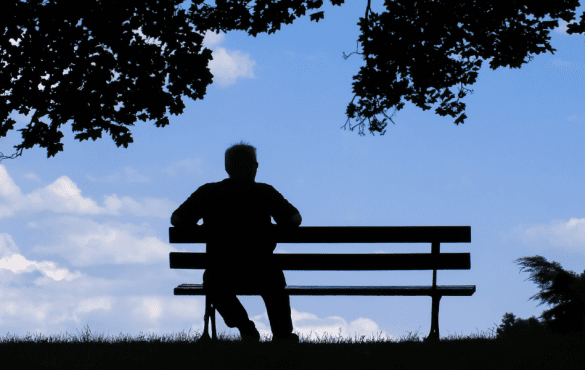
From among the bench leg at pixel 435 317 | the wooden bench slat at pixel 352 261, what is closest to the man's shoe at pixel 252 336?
the wooden bench slat at pixel 352 261

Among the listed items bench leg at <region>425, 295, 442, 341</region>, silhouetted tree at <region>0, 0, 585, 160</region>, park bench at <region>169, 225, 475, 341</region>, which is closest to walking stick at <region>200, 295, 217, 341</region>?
park bench at <region>169, 225, 475, 341</region>

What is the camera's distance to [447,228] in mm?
5848

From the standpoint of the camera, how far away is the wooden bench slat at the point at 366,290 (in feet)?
18.3

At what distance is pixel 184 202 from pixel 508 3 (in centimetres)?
624

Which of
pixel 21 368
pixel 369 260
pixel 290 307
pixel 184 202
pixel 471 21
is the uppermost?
pixel 471 21

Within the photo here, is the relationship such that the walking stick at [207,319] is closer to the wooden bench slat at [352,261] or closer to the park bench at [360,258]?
the park bench at [360,258]

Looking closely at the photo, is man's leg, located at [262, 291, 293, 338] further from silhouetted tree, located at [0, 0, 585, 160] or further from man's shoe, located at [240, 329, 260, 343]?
silhouetted tree, located at [0, 0, 585, 160]

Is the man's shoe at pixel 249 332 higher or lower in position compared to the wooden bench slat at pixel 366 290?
lower

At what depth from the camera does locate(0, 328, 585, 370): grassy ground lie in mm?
4070

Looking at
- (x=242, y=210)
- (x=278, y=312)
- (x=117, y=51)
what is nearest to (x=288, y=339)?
(x=278, y=312)

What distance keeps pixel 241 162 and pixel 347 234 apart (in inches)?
47.8

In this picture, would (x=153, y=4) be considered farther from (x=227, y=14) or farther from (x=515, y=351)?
(x=515, y=351)

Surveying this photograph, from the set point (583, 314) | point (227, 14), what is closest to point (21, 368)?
point (227, 14)

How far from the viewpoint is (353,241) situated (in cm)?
573
